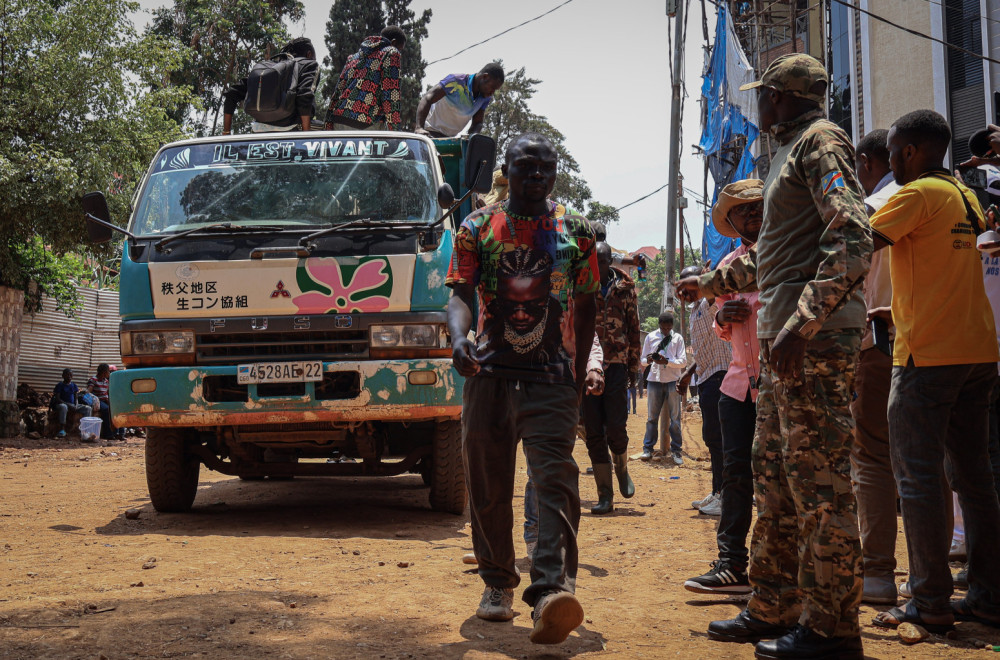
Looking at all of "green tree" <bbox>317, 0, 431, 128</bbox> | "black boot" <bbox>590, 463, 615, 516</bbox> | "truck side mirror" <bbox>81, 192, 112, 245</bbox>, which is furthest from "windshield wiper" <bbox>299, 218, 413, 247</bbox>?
"green tree" <bbox>317, 0, 431, 128</bbox>

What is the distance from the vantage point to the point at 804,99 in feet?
11.4

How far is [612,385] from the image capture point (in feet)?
23.9

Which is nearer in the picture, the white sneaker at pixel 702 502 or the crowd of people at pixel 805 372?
the crowd of people at pixel 805 372

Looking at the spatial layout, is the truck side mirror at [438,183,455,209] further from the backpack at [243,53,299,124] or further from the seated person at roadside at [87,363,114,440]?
the seated person at roadside at [87,363,114,440]

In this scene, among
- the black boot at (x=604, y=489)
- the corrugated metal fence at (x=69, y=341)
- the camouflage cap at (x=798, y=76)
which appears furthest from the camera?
the corrugated metal fence at (x=69, y=341)

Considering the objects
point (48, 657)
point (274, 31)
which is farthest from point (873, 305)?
point (274, 31)

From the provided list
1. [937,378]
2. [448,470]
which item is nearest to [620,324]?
[448,470]

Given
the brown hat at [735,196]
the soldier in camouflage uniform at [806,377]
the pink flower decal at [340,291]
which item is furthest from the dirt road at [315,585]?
the brown hat at [735,196]

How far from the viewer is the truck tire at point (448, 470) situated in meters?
6.43

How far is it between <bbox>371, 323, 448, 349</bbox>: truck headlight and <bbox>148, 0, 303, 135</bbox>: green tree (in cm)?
1991

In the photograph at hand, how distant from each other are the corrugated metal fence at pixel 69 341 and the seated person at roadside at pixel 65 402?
1692mm

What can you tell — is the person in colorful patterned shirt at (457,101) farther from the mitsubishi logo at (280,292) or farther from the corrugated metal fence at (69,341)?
the corrugated metal fence at (69,341)

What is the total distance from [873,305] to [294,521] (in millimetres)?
4235

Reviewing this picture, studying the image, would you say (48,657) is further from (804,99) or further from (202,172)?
(202,172)
